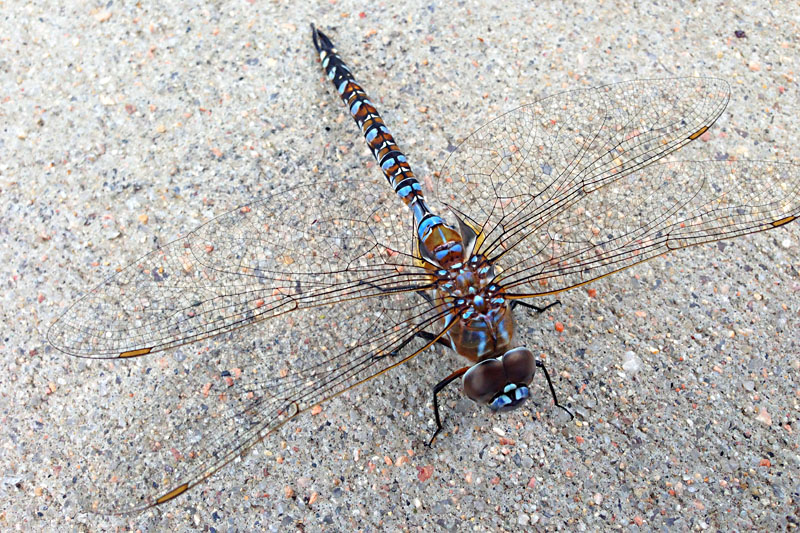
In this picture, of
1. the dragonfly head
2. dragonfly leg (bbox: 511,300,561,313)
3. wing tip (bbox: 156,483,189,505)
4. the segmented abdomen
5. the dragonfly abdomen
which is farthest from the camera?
the segmented abdomen

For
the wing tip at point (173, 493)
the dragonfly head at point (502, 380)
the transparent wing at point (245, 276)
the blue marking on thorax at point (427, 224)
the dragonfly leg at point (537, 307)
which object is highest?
the transparent wing at point (245, 276)

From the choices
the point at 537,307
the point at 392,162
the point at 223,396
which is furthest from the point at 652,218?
the point at 223,396

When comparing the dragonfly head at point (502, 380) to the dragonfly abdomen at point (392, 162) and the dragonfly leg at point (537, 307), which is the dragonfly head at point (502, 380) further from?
the dragonfly abdomen at point (392, 162)

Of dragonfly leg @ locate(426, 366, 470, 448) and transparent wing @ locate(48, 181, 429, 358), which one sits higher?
transparent wing @ locate(48, 181, 429, 358)

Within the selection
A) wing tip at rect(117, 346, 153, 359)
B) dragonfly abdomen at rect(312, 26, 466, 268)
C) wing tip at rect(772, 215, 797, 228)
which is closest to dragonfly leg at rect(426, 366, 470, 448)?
dragonfly abdomen at rect(312, 26, 466, 268)

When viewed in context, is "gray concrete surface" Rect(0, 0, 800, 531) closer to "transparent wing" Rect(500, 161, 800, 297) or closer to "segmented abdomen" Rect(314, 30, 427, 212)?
"segmented abdomen" Rect(314, 30, 427, 212)

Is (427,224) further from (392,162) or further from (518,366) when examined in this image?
(518,366)

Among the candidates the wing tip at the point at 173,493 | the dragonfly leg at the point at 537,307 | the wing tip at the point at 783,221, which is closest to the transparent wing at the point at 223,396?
the wing tip at the point at 173,493

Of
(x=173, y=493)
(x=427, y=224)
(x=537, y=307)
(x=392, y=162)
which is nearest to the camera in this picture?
(x=173, y=493)
